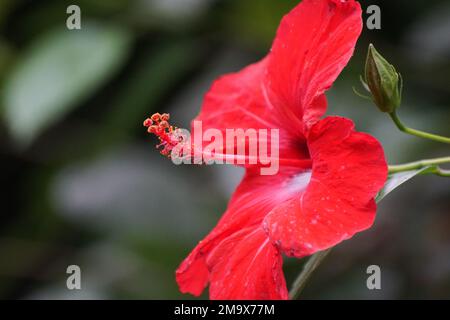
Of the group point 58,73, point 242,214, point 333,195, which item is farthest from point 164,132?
point 58,73

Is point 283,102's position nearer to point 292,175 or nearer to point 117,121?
point 292,175

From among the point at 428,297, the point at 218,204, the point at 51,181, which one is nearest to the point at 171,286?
the point at 218,204

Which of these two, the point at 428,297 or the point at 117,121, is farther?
the point at 117,121

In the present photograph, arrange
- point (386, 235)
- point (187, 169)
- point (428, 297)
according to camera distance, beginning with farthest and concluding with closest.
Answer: point (187, 169) → point (386, 235) → point (428, 297)

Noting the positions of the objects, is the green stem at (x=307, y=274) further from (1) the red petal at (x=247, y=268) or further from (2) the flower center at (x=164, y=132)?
(2) the flower center at (x=164, y=132)

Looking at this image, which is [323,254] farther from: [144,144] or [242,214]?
[144,144]
